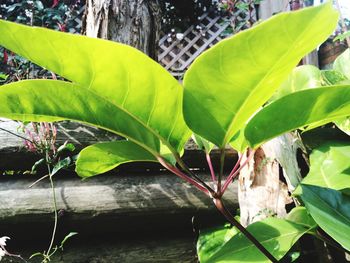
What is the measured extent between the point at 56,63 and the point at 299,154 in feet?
3.28

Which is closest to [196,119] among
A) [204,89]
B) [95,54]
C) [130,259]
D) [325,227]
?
[204,89]

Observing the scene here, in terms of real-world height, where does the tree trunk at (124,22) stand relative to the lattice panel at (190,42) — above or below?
above

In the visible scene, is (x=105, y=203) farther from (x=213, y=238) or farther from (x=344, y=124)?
(x=344, y=124)

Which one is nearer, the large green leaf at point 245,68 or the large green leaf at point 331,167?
the large green leaf at point 245,68

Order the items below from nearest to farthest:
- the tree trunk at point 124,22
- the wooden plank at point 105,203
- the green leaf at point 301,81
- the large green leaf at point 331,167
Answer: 1. the large green leaf at point 331,167
2. the green leaf at point 301,81
3. the wooden plank at point 105,203
4. the tree trunk at point 124,22

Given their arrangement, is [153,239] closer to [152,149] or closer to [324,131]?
[324,131]

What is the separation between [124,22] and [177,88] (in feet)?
4.40

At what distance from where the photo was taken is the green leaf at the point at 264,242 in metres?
0.62

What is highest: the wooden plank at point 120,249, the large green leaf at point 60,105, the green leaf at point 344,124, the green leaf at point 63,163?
the large green leaf at point 60,105

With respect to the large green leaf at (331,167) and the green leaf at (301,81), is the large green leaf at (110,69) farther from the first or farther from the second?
the green leaf at (301,81)

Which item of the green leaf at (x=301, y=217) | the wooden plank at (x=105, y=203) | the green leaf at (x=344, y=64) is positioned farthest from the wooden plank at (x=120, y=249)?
the green leaf at (x=344, y=64)

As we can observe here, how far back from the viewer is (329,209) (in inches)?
23.3

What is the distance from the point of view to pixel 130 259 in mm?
1231

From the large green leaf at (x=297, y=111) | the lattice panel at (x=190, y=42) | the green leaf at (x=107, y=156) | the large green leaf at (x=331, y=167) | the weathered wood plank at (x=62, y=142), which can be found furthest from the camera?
the lattice panel at (x=190, y=42)
